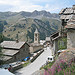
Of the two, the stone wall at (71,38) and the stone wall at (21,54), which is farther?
the stone wall at (21,54)

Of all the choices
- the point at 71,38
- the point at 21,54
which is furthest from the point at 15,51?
the point at 71,38

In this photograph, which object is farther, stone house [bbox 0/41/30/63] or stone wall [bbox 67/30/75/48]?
stone house [bbox 0/41/30/63]

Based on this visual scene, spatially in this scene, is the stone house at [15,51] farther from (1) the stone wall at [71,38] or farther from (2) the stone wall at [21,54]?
(1) the stone wall at [71,38]

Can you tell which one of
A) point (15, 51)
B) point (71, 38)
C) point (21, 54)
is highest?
point (71, 38)

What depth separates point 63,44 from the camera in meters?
18.5

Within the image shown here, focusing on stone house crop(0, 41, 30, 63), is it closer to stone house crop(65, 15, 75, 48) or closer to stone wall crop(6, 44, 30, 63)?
stone wall crop(6, 44, 30, 63)

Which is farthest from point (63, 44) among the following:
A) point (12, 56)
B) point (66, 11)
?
point (12, 56)

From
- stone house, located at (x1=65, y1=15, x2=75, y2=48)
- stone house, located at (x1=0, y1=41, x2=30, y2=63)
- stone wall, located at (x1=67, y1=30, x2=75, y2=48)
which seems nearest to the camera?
stone house, located at (x1=65, y1=15, x2=75, y2=48)

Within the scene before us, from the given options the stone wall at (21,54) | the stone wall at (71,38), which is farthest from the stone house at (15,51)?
the stone wall at (71,38)

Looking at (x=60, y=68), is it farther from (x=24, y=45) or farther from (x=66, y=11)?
(x=24, y=45)

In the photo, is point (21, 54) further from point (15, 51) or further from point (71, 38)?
point (71, 38)

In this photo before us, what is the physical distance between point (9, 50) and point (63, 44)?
21.7 m

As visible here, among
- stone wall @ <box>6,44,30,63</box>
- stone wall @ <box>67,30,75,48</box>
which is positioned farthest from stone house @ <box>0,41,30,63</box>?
stone wall @ <box>67,30,75,48</box>

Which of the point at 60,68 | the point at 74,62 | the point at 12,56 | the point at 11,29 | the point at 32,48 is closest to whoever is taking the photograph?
the point at 60,68
